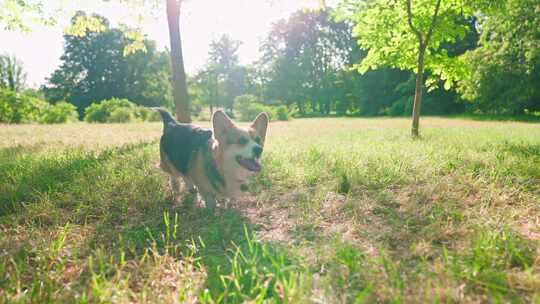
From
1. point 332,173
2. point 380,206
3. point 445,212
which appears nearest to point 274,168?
point 332,173

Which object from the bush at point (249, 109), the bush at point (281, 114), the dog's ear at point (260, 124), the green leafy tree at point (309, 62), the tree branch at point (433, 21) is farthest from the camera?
the green leafy tree at point (309, 62)

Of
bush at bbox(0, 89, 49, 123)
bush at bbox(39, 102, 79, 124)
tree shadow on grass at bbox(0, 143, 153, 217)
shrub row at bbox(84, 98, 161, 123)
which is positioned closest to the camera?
tree shadow on grass at bbox(0, 143, 153, 217)

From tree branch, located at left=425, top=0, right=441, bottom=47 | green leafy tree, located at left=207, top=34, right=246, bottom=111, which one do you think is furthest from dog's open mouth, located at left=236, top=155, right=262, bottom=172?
green leafy tree, located at left=207, top=34, right=246, bottom=111

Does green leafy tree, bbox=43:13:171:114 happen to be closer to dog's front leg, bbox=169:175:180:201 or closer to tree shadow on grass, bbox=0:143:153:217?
tree shadow on grass, bbox=0:143:153:217

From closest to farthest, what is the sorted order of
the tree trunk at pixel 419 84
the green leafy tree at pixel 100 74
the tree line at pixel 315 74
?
the tree trunk at pixel 419 84, the tree line at pixel 315 74, the green leafy tree at pixel 100 74

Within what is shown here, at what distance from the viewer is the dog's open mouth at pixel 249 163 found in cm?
288

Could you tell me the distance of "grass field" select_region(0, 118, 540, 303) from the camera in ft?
5.38

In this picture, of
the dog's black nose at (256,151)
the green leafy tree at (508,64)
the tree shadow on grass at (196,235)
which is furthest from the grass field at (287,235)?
the green leafy tree at (508,64)

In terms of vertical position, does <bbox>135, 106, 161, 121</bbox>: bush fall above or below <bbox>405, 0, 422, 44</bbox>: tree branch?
below

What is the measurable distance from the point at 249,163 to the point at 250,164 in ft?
0.05

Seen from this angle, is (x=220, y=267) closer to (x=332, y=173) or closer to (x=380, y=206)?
(x=380, y=206)

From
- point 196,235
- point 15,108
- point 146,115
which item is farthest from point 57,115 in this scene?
point 196,235

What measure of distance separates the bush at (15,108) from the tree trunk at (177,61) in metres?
15.9

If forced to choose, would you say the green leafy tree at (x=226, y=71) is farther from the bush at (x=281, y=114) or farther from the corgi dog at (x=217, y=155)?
the corgi dog at (x=217, y=155)
